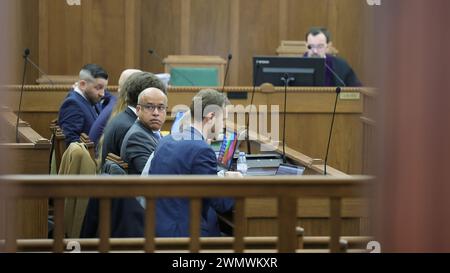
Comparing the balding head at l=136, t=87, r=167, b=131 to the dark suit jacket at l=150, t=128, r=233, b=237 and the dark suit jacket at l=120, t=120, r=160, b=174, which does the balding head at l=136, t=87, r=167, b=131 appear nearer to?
the dark suit jacket at l=120, t=120, r=160, b=174

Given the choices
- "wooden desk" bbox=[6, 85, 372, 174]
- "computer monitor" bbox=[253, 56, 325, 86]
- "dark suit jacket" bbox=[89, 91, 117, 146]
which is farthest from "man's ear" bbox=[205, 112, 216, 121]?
"computer monitor" bbox=[253, 56, 325, 86]

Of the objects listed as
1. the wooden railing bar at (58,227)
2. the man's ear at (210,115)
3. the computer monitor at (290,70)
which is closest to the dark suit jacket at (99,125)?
the man's ear at (210,115)

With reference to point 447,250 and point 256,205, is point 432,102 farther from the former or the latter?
point 256,205

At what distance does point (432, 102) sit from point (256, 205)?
2.71m

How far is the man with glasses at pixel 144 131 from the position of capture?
4973mm

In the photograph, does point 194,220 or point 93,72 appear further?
point 93,72

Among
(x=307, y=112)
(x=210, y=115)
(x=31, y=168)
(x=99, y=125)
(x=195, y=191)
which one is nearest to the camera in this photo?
(x=195, y=191)

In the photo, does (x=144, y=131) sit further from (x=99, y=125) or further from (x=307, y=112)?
(x=307, y=112)

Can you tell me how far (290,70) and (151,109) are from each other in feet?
11.9

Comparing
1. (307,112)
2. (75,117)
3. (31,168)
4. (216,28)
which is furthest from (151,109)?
(216,28)

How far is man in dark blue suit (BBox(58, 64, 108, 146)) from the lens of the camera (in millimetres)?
6797

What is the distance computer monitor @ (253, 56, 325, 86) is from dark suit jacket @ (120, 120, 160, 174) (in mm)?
3532

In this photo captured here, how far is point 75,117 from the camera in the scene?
684 cm
